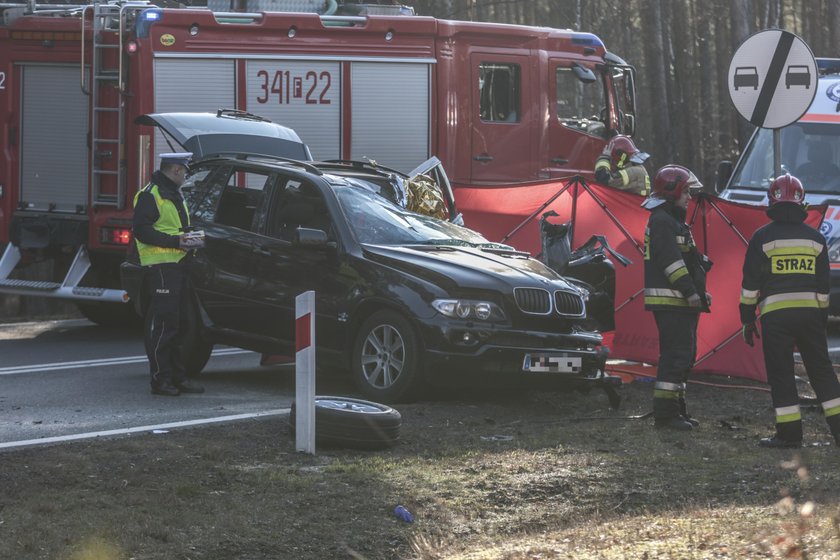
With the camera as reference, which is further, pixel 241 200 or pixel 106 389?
pixel 241 200

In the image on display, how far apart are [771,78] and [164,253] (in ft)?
15.5

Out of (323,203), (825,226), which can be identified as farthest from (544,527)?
(825,226)

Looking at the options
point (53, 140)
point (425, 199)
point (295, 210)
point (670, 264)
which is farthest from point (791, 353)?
point (53, 140)

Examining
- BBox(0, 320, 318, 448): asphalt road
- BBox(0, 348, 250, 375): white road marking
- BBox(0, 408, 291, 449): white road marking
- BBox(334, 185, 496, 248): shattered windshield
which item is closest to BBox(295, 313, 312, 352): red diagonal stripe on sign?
BBox(0, 408, 291, 449): white road marking

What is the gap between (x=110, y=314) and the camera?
1650cm

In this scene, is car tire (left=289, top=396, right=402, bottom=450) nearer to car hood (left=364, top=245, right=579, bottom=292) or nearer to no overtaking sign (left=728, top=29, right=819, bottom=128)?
car hood (left=364, top=245, right=579, bottom=292)

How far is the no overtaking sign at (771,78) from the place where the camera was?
10.9m

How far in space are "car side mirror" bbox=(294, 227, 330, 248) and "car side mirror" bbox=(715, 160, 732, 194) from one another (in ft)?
21.2

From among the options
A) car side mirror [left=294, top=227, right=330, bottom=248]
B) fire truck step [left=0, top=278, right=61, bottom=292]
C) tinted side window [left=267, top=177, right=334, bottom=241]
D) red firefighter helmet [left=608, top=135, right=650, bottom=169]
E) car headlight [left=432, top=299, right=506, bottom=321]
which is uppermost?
red firefighter helmet [left=608, top=135, right=650, bottom=169]

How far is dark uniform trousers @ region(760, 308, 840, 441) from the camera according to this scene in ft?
29.8

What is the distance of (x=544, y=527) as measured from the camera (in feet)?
22.7

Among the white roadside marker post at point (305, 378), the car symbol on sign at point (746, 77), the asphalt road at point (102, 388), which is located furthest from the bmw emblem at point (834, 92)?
the white roadside marker post at point (305, 378)

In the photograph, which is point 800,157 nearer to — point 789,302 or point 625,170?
point 625,170

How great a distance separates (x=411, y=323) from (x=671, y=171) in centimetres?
207
